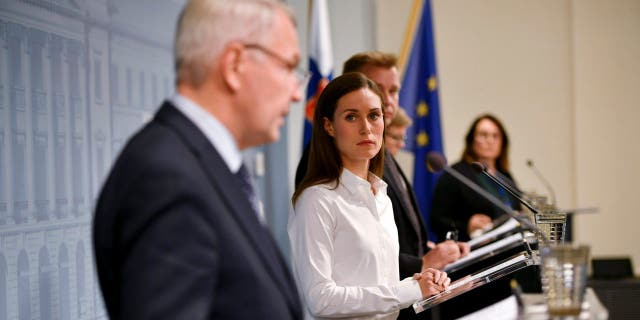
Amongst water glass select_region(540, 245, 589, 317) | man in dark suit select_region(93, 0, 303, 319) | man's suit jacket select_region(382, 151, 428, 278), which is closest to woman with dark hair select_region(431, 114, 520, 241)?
man's suit jacket select_region(382, 151, 428, 278)

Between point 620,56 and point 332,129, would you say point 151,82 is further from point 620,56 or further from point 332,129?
point 620,56

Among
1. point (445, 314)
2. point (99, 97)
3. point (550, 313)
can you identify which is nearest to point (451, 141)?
point (445, 314)

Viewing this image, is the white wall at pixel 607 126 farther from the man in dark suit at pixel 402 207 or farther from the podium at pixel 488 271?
the man in dark suit at pixel 402 207

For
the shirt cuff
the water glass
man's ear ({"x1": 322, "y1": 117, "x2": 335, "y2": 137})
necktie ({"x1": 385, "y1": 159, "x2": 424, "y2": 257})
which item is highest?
man's ear ({"x1": 322, "y1": 117, "x2": 335, "y2": 137})

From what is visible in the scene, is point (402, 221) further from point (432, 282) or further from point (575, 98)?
point (575, 98)

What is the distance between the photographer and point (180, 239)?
3.33 ft

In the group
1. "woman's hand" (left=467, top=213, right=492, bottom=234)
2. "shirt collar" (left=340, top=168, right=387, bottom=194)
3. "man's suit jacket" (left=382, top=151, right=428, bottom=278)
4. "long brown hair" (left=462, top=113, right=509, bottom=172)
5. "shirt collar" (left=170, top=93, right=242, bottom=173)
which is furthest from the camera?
"long brown hair" (left=462, top=113, right=509, bottom=172)

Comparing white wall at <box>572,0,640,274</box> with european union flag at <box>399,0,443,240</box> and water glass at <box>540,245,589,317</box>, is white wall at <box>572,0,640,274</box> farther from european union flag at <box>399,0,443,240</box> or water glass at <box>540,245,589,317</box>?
water glass at <box>540,245,589,317</box>

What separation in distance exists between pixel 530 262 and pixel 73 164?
1428 mm

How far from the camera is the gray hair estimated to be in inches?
45.2

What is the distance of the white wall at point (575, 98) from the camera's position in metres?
6.80

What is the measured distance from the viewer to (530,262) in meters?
1.87

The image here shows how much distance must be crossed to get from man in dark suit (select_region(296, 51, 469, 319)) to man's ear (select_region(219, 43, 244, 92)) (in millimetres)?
1068

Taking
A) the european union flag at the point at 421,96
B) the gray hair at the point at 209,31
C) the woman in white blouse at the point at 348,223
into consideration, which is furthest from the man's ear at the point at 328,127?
the european union flag at the point at 421,96
